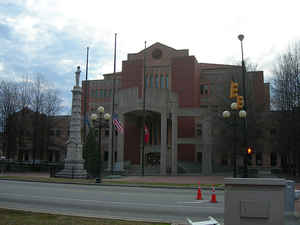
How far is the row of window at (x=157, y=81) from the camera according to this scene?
55.1 metres

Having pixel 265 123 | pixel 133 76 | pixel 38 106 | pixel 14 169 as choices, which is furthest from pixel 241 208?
pixel 133 76

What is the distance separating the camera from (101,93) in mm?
61625

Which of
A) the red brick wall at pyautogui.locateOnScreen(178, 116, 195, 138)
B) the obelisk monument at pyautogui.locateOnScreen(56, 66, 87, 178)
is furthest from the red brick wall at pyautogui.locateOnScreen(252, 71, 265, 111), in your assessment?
the obelisk monument at pyautogui.locateOnScreen(56, 66, 87, 178)

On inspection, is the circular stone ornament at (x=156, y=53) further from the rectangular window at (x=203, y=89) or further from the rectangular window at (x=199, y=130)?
the rectangular window at (x=199, y=130)

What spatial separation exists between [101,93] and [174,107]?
21380 millimetres

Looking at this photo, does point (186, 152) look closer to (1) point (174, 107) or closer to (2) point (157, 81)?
(1) point (174, 107)

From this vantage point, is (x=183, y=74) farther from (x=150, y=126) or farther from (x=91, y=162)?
(x=91, y=162)

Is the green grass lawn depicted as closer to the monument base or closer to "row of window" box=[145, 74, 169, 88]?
the monument base

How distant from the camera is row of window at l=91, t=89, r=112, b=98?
60.9 meters

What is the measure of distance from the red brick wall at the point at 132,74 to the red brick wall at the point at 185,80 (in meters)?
5.96

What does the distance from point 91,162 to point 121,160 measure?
7.60 meters

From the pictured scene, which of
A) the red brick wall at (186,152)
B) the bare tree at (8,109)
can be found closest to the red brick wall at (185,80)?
the red brick wall at (186,152)

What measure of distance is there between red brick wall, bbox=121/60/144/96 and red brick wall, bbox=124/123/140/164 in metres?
7.99

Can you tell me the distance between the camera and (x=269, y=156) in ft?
174
